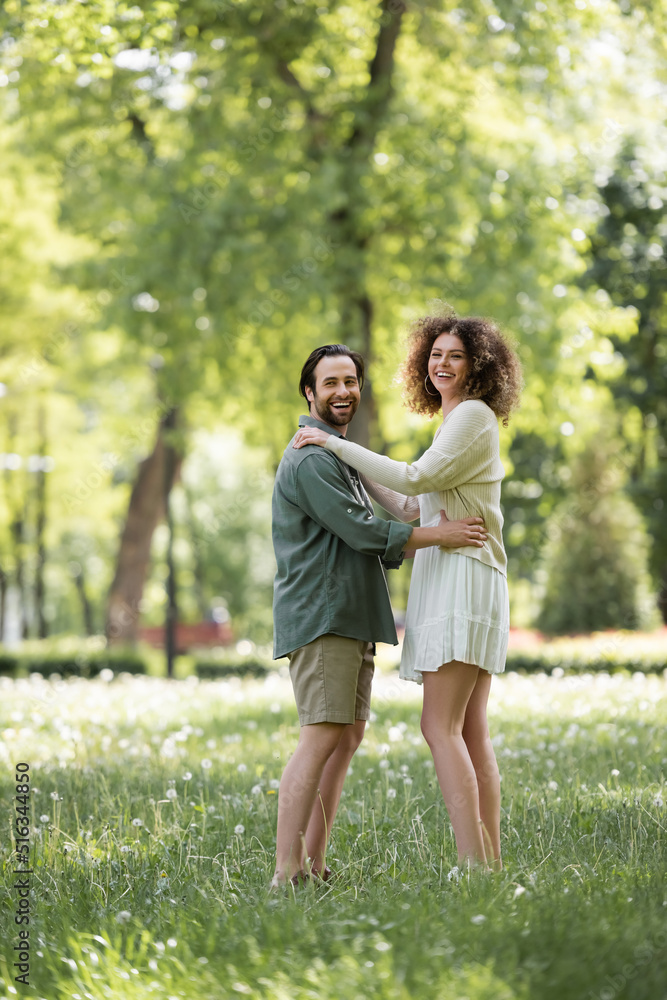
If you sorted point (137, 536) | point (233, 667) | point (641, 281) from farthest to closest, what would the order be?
point (137, 536), point (641, 281), point (233, 667)

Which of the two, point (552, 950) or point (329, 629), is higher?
point (329, 629)

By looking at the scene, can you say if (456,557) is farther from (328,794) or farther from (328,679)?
(328,794)

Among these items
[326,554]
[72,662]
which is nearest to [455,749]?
[326,554]

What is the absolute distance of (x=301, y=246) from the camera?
42.4 feet

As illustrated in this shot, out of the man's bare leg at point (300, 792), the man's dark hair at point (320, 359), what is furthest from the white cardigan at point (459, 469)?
the man's bare leg at point (300, 792)

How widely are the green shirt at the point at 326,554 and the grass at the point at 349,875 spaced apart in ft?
3.28

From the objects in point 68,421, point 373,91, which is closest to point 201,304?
point 373,91

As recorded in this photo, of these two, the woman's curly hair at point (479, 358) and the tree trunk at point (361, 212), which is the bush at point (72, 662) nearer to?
→ the tree trunk at point (361, 212)

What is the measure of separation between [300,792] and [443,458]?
1.47 metres

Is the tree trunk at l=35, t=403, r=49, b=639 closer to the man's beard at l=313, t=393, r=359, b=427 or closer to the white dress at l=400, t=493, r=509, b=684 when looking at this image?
the man's beard at l=313, t=393, r=359, b=427

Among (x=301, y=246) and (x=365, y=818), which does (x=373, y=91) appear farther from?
(x=365, y=818)

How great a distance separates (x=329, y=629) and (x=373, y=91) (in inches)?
429

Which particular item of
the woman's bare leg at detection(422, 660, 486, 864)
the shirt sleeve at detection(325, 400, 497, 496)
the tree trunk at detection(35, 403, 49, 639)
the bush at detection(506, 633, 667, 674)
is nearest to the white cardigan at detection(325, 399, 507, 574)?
the shirt sleeve at detection(325, 400, 497, 496)

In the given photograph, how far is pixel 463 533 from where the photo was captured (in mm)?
4082
